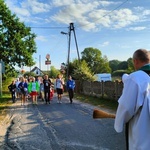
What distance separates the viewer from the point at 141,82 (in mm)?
3080

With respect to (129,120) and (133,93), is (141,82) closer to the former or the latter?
(133,93)

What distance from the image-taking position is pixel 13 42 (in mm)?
38562

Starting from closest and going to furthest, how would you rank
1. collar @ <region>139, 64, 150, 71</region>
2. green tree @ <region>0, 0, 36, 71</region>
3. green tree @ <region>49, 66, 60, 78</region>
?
collar @ <region>139, 64, 150, 71</region>, green tree @ <region>0, 0, 36, 71</region>, green tree @ <region>49, 66, 60, 78</region>

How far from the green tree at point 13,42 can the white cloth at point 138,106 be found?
35.7 meters

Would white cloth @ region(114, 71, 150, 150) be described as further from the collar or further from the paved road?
the paved road

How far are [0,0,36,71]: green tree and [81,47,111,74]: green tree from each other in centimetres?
6259

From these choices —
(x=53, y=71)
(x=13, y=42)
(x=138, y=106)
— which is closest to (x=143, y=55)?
(x=138, y=106)

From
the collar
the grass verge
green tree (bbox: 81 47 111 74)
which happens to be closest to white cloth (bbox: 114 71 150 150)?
the collar

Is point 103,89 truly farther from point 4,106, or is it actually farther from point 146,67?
point 146,67


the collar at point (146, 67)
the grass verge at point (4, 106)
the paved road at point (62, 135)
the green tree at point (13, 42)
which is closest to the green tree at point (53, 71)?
the green tree at point (13, 42)

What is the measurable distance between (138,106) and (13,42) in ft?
120

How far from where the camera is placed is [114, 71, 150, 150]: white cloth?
10.0 feet

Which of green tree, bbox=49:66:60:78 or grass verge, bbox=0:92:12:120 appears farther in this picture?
green tree, bbox=49:66:60:78

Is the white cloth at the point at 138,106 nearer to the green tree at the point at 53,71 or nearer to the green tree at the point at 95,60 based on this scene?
the green tree at the point at 53,71
